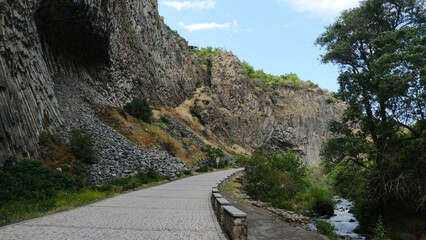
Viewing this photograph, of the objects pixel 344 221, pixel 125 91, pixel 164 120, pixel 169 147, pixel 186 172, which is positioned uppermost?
pixel 125 91

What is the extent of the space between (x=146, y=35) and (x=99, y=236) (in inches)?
1540

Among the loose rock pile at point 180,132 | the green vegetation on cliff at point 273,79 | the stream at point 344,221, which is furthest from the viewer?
the green vegetation on cliff at point 273,79

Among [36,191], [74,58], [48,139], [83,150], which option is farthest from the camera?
[74,58]

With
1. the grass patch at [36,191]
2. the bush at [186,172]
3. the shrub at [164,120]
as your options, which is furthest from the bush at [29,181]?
the shrub at [164,120]

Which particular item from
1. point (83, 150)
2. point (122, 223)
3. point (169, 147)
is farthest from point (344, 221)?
point (169, 147)

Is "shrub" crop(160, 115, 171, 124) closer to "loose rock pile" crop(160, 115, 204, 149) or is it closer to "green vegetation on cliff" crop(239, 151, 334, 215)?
"loose rock pile" crop(160, 115, 204, 149)

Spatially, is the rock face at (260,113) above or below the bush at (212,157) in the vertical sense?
above

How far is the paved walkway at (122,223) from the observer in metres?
5.81

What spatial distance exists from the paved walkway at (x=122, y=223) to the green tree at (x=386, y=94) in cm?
894

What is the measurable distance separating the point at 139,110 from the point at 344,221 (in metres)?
22.9

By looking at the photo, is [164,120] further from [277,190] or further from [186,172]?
[277,190]

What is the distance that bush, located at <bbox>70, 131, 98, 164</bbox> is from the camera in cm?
1525

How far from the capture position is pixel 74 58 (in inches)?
1040

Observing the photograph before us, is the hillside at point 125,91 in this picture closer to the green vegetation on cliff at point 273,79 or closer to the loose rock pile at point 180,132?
the loose rock pile at point 180,132
